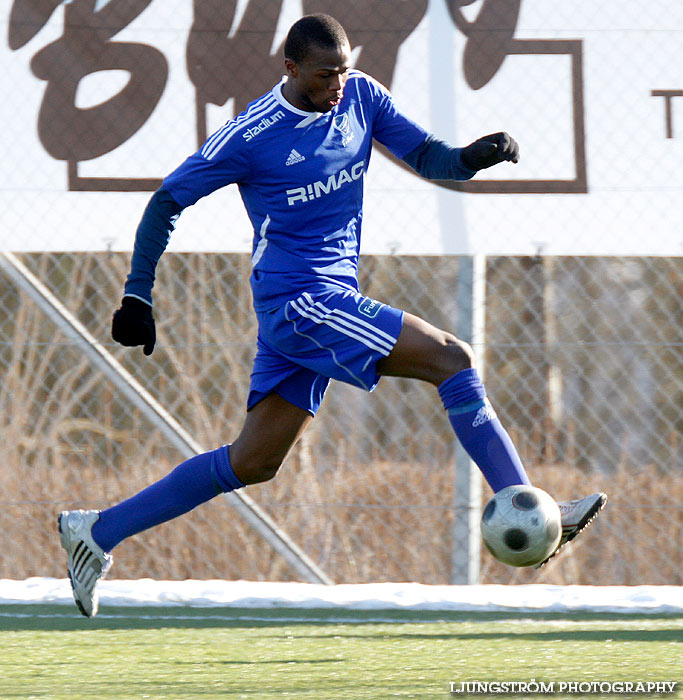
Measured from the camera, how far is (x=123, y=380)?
4.60m

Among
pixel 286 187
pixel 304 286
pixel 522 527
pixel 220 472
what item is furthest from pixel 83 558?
pixel 522 527

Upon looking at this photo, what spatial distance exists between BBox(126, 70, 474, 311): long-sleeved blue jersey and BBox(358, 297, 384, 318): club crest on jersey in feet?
0.47

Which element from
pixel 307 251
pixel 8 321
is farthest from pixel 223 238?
pixel 8 321

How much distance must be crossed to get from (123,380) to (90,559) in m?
1.26

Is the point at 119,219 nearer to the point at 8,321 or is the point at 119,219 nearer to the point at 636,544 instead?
the point at 636,544

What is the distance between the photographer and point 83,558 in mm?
3434

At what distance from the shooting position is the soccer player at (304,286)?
3.03 metres

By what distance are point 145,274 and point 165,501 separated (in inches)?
25.9

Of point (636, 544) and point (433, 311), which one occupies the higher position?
point (433, 311)

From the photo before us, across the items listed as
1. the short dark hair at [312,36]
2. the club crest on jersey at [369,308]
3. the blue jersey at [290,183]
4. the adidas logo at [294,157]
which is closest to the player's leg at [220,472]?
the blue jersey at [290,183]

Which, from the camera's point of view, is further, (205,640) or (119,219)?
(119,219)

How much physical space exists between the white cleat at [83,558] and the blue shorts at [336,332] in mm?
741

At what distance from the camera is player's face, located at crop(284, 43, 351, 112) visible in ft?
10.2

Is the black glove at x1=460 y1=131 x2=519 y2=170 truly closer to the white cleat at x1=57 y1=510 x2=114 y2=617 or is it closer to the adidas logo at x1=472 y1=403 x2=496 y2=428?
the adidas logo at x1=472 y1=403 x2=496 y2=428
